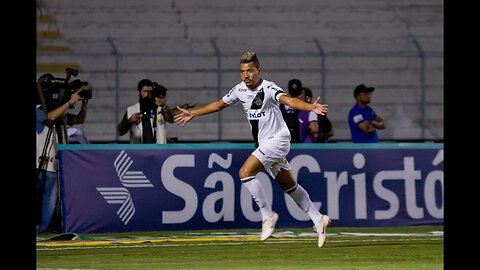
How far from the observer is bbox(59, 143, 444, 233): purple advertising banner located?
14797mm

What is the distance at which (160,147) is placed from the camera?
1513 centimetres

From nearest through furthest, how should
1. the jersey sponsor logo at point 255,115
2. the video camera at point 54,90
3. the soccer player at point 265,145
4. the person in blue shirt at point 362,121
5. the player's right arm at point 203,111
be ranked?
the soccer player at point 265,145 → the jersey sponsor logo at point 255,115 → the player's right arm at point 203,111 → the video camera at point 54,90 → the person in blue shirt at point 362,121

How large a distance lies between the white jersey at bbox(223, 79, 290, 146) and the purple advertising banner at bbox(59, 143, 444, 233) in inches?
102

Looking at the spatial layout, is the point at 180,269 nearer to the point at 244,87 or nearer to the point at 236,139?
the point at 244,87

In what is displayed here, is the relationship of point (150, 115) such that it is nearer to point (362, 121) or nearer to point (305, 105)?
point (362, 121)

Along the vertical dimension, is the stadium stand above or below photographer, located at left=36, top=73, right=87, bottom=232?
above

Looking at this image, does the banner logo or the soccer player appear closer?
the soccer player

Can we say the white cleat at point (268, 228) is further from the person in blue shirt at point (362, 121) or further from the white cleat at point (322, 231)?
the person in blue shirt at point (362, 121)

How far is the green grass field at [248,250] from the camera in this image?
1064 centimetres

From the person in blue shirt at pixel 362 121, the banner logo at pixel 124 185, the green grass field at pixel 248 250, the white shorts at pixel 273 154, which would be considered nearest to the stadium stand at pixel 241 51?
the person in blue shirt at pixel 362 121

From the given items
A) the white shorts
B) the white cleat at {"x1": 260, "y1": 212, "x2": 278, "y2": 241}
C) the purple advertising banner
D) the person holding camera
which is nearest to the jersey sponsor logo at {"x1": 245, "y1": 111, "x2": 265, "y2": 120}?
the white shorts

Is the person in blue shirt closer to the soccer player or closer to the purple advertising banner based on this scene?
the purple advertising banner

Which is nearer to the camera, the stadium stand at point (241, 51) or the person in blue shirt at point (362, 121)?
the person in blue shirt at point (362, 121)

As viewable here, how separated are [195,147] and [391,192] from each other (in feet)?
9.39
